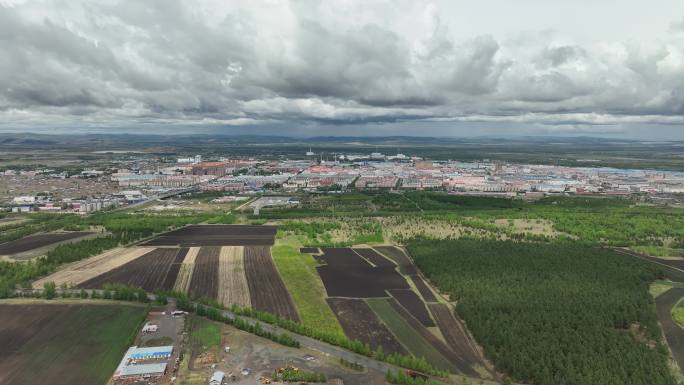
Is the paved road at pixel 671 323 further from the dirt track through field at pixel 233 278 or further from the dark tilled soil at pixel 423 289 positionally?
the dirt track through field at pixel 233 278

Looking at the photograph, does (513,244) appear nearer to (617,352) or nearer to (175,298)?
(617,352)

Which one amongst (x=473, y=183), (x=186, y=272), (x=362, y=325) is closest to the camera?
(x=362, y=325)

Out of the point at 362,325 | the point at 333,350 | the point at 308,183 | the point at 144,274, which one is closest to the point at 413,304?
the point at 362,325

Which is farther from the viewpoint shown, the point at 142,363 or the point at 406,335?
the point at 406,335

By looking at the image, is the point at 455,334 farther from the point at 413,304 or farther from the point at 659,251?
the point at 659,251

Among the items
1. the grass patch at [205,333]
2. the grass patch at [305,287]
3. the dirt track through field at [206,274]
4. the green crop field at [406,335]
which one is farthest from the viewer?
the dirt track through field at [206,274]

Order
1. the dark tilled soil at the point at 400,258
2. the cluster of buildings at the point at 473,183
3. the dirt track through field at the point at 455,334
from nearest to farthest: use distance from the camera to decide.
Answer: the dirt track through field at the point at 455,334 → the dark tilled soil at the point at 400,258 → the cluster of buildings at the point at 473,183

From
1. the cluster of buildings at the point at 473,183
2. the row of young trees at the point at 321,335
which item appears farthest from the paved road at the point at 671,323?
the cluster of buildings at the point at 473,183
